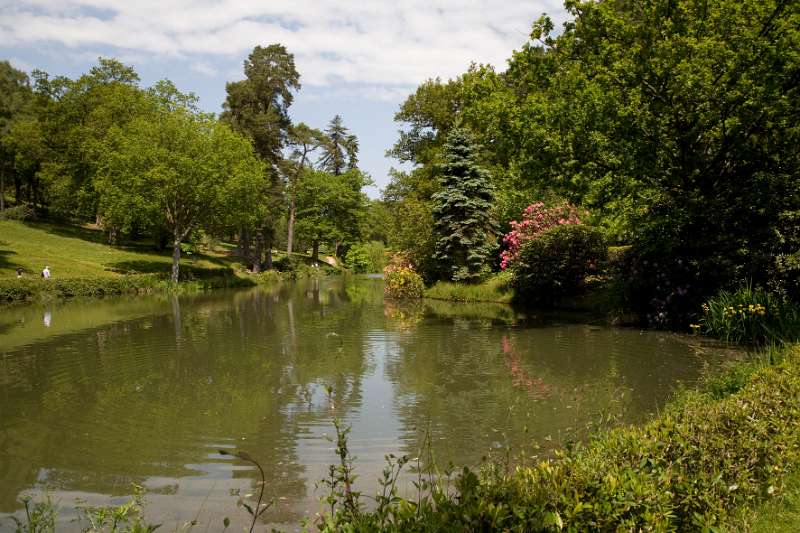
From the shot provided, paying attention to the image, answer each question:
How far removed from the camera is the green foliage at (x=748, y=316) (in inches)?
475

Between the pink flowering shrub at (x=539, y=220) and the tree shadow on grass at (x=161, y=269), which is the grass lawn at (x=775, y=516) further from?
the tree shadow on grass at (x=161, y=269)

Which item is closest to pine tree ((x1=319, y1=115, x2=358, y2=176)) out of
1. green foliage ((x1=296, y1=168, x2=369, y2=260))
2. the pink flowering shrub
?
green foliage ((x1=296, y1=168, x2=369, y2=260))

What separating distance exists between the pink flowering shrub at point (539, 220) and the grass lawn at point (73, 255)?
27525 mm

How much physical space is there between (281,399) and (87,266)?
3582 cm

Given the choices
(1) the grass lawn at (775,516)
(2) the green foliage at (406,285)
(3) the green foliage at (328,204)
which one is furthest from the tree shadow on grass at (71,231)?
(1) the grass lawn at (775,516)

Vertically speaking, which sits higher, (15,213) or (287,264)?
(15,213)

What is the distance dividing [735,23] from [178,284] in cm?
3398

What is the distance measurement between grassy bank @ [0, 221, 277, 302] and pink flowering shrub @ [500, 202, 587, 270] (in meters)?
23.1

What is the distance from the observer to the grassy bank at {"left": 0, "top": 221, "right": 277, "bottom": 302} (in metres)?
31.5

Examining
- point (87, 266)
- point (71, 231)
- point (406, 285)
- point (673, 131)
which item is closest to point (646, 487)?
point (673, 131)

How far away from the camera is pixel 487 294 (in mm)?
29188

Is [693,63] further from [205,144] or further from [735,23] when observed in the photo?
[205,144]

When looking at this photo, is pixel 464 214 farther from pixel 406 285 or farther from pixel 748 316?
pixel 748 316

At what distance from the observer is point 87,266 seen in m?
39.5
